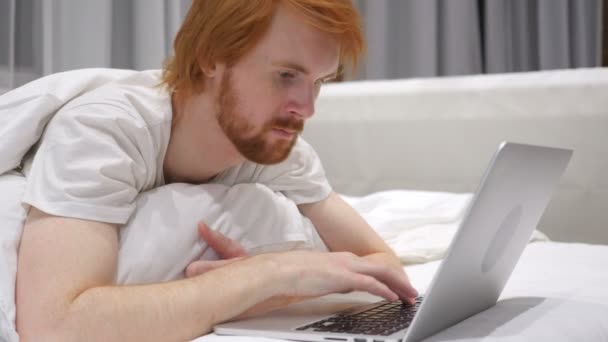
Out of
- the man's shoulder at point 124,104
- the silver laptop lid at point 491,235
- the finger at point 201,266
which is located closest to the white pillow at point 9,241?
the man's shoulder at point 124,104

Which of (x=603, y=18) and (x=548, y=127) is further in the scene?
(x=603, y=18)

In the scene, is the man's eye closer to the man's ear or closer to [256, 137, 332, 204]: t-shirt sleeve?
the man's ear

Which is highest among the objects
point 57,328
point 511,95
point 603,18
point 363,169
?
point 603,18

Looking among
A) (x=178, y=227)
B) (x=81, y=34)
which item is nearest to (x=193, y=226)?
(x=178, y=227)

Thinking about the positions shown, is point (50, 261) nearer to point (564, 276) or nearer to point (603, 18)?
point (564, 276)

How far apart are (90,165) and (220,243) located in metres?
0.23

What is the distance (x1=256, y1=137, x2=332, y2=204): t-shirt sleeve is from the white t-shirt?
0.23 m

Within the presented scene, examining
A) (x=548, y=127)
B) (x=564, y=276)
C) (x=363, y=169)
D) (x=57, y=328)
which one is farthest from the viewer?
(x=363, y=169)

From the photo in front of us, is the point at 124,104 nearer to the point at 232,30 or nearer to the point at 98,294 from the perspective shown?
the point at 232,30

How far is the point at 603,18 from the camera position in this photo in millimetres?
2936

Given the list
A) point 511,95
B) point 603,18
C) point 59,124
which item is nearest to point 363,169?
point 511,95

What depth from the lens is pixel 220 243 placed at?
1.08 m

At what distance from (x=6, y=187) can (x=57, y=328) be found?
279 millimetres

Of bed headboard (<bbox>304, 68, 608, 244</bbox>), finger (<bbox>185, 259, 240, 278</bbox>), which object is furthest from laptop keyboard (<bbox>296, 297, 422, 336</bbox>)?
bed headboard (<bbox>304, 68, 608, 244</bbox>)
